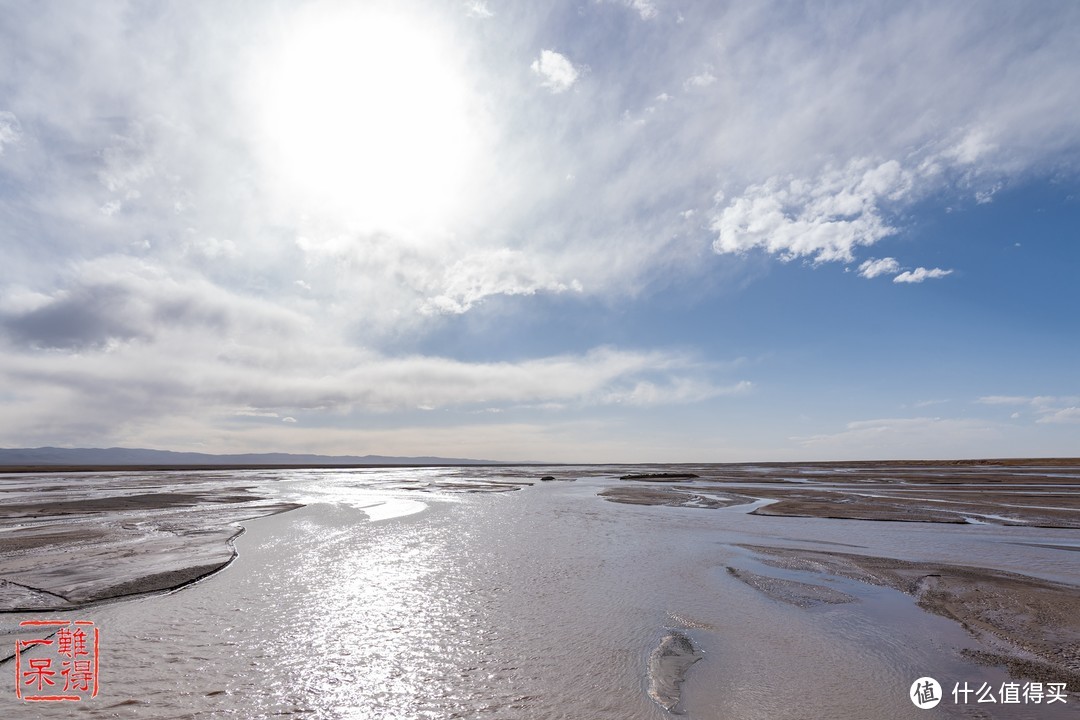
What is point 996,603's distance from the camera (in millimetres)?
10047

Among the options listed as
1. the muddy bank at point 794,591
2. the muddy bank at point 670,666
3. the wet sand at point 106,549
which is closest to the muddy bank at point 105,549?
the wet sand at point 106,549

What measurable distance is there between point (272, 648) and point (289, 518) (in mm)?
17746

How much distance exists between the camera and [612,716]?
5.88m

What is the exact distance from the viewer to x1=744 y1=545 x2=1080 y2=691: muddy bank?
7.45 m

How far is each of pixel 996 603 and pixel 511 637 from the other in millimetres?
10119

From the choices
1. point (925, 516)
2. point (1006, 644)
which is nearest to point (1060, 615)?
point (1006, 644)

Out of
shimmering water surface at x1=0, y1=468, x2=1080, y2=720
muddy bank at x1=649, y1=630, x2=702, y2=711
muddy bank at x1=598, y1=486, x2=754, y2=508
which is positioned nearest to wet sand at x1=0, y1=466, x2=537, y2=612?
shimmering water surface at x1=0, y1=468, x2=1080, y2=720

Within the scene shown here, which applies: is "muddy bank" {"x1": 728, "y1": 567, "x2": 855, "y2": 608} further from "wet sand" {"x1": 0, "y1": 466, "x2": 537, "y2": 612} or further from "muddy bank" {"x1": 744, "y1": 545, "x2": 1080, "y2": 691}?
"wet sand" {"x1": 0, "y1": 466, "x2": 537, "y2": 612}

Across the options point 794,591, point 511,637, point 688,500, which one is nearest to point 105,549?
point 511,637

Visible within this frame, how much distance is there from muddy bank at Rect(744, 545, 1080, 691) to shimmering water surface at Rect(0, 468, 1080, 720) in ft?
1.70

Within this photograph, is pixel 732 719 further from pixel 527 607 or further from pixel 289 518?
pixel 289 518

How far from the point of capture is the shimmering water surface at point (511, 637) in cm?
612

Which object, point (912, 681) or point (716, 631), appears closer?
point (912, 681)

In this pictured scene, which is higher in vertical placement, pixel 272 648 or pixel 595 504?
pixel 272 648
